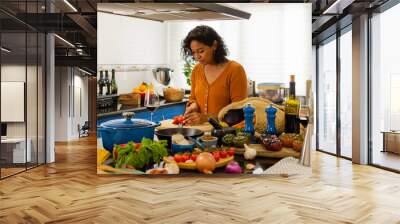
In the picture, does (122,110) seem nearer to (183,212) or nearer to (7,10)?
(183,212)

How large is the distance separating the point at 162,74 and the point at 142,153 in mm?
1010

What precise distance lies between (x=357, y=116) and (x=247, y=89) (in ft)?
8.88

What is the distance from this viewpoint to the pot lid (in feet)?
15.4

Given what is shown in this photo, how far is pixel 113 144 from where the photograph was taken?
4711 millimetres

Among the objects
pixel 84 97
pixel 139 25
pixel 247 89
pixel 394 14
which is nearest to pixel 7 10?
pixel 139 25

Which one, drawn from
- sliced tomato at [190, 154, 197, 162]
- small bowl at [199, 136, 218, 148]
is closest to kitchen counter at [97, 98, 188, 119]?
small bowl at [199, 136, 218, 148]

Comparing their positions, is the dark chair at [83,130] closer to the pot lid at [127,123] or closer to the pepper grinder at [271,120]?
the pot lid at [127,123]

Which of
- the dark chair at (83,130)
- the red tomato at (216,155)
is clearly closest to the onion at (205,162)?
the red tomato at (216,155)

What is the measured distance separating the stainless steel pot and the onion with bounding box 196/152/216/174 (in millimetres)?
1022

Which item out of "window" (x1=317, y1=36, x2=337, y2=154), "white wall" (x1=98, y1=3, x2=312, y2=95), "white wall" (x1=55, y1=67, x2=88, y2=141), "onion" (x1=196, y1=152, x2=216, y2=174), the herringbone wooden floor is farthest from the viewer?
"white wall" (x1=55, y1=67, x2=88, y2=141)

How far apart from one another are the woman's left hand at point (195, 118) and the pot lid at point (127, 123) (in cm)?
49

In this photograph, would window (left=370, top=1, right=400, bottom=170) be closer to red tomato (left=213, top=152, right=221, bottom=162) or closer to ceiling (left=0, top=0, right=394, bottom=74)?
ceiling (left=0, top=0, right=394, bottom=74)

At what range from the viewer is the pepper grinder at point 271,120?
186 inches

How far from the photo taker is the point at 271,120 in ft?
15.6
